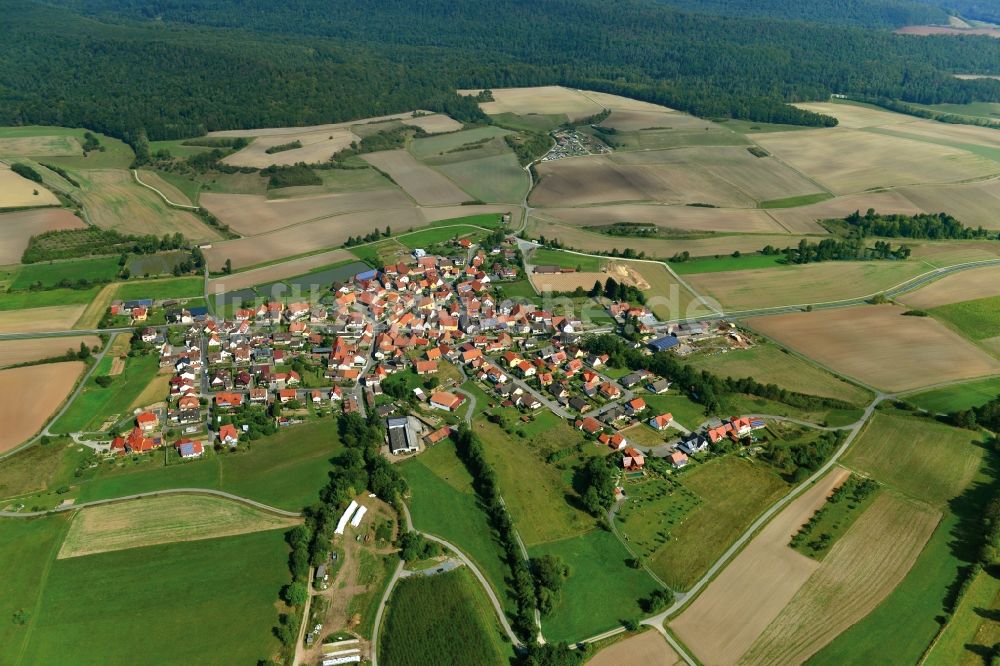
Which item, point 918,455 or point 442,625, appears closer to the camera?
point 442,625

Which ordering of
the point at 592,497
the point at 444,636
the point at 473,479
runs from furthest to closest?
1. the point at 473,479
2. the point at 592,497
3. the point at 444,636

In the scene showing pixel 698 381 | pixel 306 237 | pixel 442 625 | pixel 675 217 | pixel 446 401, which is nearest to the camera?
pixel 442 625

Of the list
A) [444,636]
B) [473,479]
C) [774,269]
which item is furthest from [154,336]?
[774,269]

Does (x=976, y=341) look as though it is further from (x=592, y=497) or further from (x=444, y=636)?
(x=444, y=636)

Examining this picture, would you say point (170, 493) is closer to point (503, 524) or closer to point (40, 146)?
point (503, 524)

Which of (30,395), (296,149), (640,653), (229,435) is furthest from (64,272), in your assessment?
(640,653)

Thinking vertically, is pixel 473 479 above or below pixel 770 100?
below
